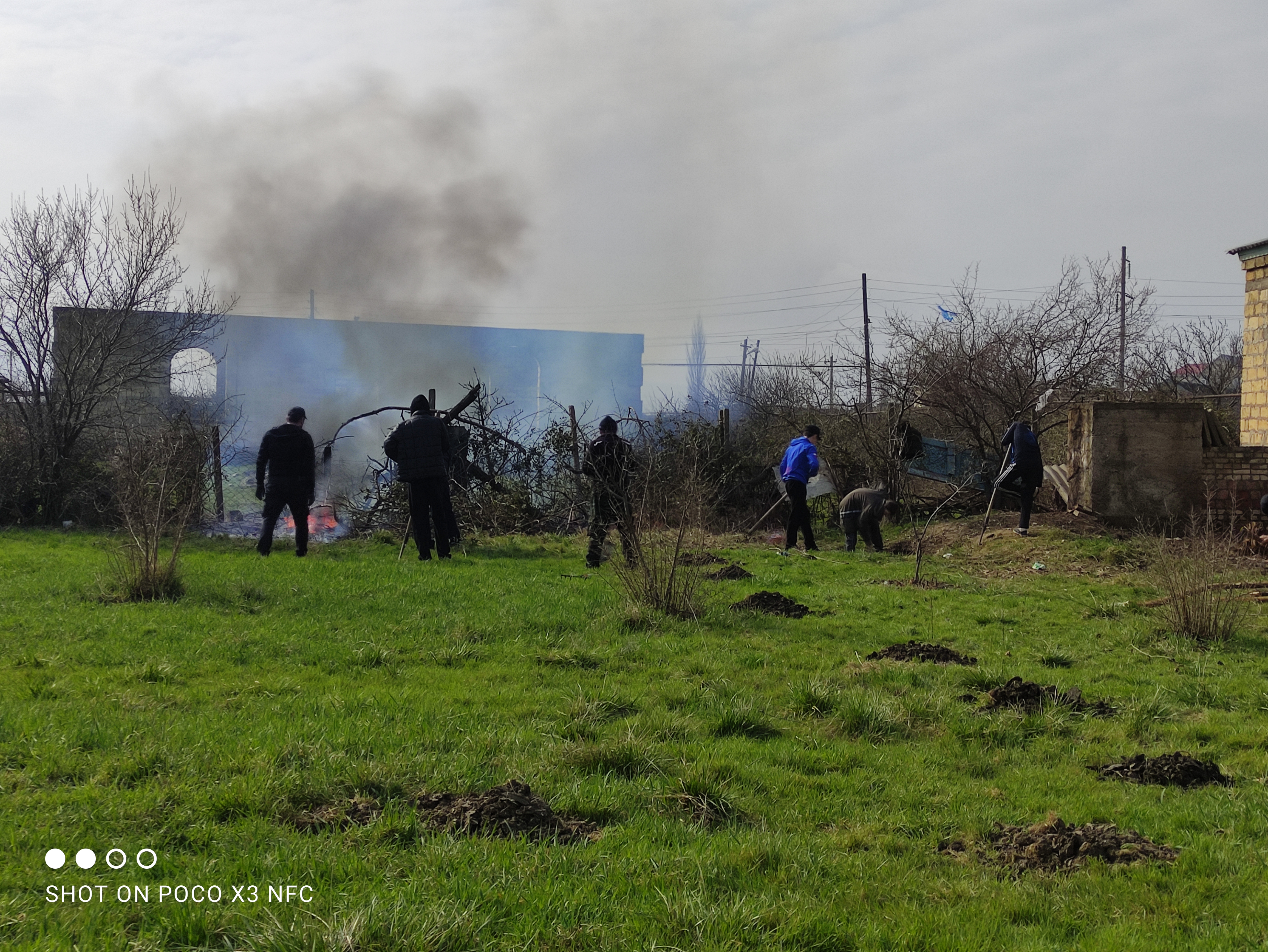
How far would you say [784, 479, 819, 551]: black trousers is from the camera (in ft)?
44.0

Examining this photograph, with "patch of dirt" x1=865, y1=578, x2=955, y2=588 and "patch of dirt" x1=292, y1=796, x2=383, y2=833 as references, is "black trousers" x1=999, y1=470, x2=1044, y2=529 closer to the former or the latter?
"patch of dirt" x1=865, y1=578, x2=955, y2=588

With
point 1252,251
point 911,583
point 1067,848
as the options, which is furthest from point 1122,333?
point 1067,848

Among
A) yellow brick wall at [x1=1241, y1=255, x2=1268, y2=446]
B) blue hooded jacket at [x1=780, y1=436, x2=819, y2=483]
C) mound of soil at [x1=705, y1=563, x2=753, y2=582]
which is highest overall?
yellow brick wall at [x1=1241, y1=255, x2=1268, y2=446]

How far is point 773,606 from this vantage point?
28.8 feet

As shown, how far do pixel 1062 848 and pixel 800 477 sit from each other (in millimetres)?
9756

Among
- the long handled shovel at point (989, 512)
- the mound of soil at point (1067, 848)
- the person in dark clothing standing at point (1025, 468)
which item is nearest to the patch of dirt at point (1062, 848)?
the mound of soil at point (1067, 848)

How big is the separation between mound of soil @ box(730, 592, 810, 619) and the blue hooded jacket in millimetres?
4384

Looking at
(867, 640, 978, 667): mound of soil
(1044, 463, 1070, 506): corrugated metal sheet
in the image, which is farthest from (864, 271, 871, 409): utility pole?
(867, 640, 978, 667): mound of soil

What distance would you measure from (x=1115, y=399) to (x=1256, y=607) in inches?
403

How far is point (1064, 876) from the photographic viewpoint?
346 cm

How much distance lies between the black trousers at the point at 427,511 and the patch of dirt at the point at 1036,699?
739 cm

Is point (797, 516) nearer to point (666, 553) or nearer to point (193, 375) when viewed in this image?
point (666, 553)

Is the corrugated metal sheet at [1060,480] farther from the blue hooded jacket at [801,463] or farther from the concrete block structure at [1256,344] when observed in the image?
the blue hooded jacket at [801,463]

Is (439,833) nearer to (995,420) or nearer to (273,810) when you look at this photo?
(273,810)
